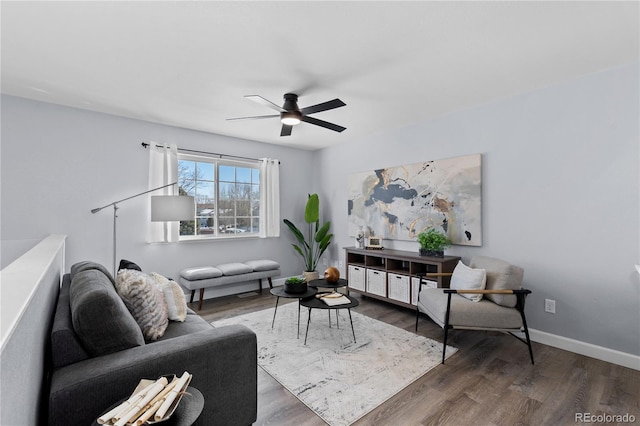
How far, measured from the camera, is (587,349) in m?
2.72

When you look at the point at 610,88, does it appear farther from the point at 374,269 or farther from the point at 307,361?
the point at 307,361

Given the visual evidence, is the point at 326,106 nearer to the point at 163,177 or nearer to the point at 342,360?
the point at 342,360

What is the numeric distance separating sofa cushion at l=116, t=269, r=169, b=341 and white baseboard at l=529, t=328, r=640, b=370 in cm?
342

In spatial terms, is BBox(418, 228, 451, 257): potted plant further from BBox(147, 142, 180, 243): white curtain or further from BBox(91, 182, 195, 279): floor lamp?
BBox(147, 142, 180, 243): white curtain

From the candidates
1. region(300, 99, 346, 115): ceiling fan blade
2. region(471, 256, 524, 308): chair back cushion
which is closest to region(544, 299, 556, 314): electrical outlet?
region(471, 256, 524, 308): chair back cushion

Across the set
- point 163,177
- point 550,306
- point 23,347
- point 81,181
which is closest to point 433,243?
point 550,306

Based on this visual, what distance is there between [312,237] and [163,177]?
2.70m

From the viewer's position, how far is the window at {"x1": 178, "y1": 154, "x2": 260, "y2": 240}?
4.48 m

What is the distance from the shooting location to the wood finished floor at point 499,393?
6.21 ft

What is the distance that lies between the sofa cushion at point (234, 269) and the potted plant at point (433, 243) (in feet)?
8.03

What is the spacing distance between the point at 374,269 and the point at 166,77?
10.8 feet

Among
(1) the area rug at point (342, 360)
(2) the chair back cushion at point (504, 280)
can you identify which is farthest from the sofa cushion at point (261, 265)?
(2) the chair back cushion at point (504, 280)

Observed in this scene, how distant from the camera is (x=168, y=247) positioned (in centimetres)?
418

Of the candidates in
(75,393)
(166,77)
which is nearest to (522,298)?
(75,393)
